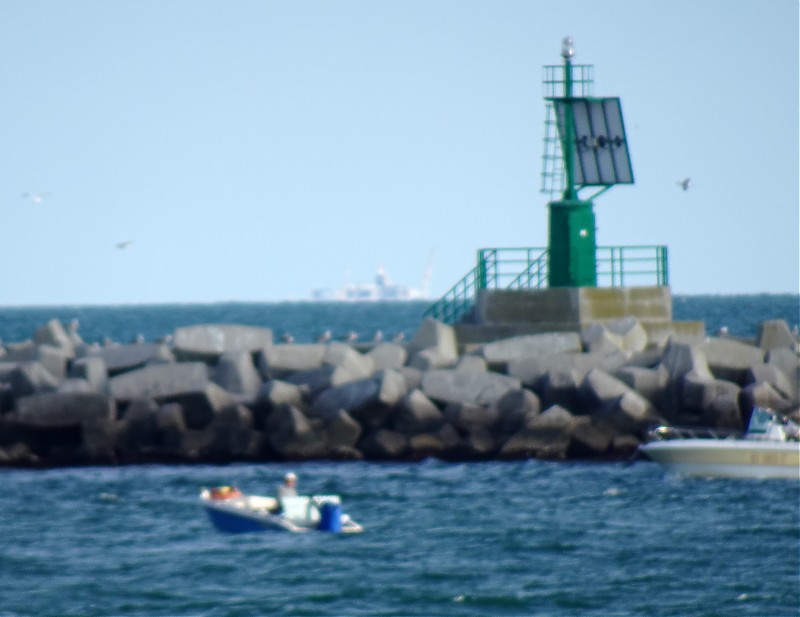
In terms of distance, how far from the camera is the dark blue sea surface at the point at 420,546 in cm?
1788

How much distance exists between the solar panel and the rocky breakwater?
3.78 meters

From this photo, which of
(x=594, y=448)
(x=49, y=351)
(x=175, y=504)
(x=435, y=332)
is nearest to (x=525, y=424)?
(x=594, y=448)

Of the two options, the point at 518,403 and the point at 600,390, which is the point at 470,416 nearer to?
the point at 518,403

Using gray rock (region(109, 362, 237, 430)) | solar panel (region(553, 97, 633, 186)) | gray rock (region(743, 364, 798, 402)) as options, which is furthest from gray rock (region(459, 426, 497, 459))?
solar panel (region(553, 97, 633, 186))

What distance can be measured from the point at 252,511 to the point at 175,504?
2149mm

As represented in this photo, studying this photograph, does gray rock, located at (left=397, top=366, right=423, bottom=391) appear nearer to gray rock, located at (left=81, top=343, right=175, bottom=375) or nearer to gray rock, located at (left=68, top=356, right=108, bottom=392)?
gray rock, located at (left=81, top=343, right=175, bottom=375)

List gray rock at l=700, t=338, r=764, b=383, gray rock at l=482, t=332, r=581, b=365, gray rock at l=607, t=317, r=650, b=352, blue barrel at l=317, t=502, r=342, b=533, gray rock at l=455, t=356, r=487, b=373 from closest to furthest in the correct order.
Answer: blue barrel at l=317, t=502, r=342, b=533
gray rock at l=455, t=356, r=487, b=373
gray rock at l=482, t=332, r=581, b=365
gray rock at l=700, t=338, r=764, b=383
gray rock at l=607, t=317, r=650, b=352

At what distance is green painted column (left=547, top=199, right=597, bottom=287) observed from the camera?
30047 mm

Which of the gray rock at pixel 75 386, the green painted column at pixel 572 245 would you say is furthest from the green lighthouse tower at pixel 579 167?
the gray rock at pixel 75 386

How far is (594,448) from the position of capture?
2592 cm

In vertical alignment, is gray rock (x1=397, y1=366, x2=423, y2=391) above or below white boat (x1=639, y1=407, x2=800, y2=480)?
above

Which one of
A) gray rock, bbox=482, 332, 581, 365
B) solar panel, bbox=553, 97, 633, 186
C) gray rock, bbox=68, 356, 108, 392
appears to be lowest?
gray rock, bbox=68, 356, 108, 392

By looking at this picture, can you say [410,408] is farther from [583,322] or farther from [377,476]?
[583,322]

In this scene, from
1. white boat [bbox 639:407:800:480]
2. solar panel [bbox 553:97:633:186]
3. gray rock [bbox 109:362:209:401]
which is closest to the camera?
white boat [bbox 639:407:800:480]
